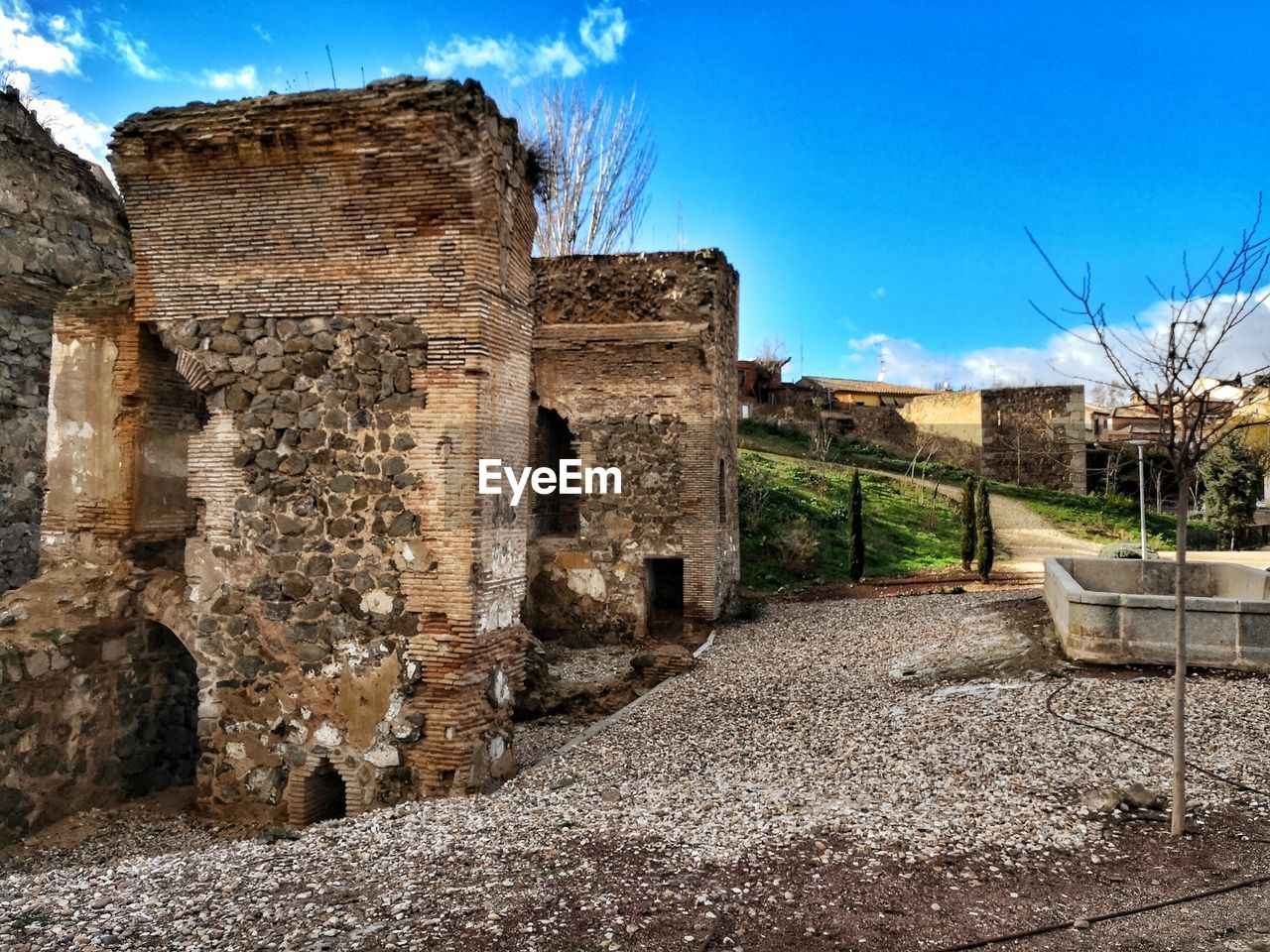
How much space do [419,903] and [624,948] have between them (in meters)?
1.10

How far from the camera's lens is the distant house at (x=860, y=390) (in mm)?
49844

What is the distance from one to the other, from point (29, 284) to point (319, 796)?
27.6 feet

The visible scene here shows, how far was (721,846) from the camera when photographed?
487cm

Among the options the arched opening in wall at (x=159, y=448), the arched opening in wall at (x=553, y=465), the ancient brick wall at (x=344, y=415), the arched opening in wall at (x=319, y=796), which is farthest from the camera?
the arched opening in wall at (x=553, y=465)

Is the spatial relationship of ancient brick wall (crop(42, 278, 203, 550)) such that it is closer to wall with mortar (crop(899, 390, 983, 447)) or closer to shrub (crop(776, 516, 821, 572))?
shrub (crop(776, 516, 821, 572))

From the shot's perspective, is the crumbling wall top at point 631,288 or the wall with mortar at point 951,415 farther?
the wall with mortar at point 951,415

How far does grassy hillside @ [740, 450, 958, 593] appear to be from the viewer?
19.7m

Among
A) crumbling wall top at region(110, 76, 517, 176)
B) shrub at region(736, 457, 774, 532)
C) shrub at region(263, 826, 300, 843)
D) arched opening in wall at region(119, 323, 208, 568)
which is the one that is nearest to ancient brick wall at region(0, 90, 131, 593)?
arched opening in wall at region(119, 323, 208, 568)

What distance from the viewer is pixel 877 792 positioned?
578 cm

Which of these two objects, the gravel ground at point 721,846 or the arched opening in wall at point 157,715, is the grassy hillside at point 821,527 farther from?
the arched opening in wall at point 157,715

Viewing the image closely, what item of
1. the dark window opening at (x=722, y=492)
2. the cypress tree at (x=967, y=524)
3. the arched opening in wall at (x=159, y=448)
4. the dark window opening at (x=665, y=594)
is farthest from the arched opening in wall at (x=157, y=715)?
the cypress tree at (x=967, y=524)

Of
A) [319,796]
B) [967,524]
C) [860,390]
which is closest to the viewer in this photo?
[319,796]

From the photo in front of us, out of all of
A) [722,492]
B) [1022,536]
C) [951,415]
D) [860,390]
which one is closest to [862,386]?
[860,390]

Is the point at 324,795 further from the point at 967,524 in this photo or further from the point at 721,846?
the point at 967,524
